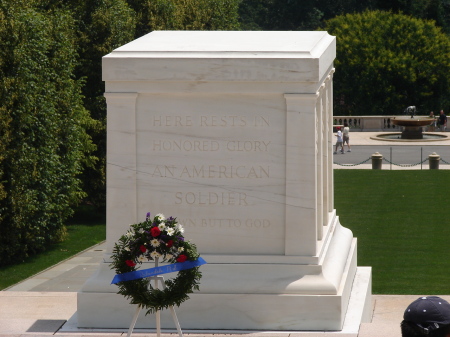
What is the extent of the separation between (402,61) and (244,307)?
1968 inches

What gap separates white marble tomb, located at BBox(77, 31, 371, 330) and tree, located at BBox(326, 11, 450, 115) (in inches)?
1925

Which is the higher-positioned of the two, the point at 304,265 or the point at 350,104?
the point at 350,104

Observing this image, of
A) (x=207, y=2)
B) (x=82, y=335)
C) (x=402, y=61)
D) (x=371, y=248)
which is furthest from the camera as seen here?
(x=402, y=61)

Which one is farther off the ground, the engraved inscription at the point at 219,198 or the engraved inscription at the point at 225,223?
the engraved inscription at the point at 219,198

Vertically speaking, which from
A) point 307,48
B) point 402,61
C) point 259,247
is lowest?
point 259,247

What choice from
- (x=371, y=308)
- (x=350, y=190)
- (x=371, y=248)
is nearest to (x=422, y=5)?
(x=350, y=190)

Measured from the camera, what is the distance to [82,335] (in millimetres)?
12062

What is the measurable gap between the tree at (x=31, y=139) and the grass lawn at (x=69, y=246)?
0.99 feet

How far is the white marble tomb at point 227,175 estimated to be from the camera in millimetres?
12219

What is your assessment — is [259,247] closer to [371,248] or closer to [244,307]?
[244,307]

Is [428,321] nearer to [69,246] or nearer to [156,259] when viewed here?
[156,259]

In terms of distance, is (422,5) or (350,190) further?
(422,5)

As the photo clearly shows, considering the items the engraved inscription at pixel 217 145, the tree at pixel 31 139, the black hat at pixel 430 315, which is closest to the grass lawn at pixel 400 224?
the engraved inscription at pixel 217 145

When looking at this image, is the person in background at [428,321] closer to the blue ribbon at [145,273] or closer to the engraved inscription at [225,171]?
the blue ribbon at [145,273]
